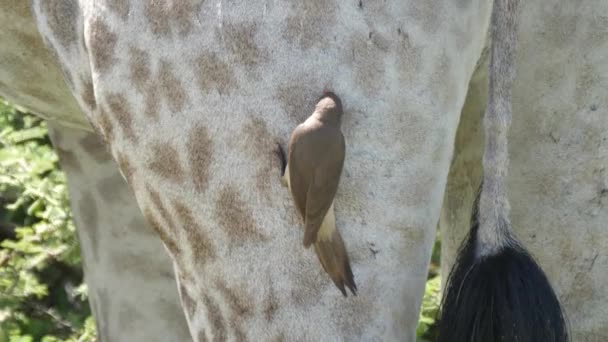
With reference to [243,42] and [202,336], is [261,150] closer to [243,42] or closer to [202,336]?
[243,42]

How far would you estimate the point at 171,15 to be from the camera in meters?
1.29

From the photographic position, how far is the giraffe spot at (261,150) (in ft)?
4.07

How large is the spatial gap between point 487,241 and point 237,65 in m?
0.35

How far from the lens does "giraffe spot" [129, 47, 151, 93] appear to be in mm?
1326

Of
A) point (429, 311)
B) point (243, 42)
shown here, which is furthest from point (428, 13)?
point (429, 311)

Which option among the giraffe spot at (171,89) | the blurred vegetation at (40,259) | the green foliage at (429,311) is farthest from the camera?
the blurred vegetation at (40,259)

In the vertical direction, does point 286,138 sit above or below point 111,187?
above

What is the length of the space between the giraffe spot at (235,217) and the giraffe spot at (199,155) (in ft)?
0.10

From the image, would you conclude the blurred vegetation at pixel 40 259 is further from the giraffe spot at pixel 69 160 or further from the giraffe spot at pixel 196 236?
the giraffe spot at pixel 196 236

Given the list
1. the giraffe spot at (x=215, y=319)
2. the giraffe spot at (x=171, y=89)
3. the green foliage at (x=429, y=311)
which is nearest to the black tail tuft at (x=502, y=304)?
the giraffe spot at (x=215, y=319)

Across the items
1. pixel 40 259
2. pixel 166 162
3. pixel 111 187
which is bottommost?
pixel 40 259

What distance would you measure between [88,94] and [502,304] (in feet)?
1.95

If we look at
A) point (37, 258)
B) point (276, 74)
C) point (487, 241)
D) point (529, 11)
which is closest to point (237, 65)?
point (276, 74)

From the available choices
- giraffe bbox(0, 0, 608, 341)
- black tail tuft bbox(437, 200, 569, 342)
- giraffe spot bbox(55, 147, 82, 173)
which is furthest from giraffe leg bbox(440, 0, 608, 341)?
giraffe spot bbox(55, 147, 82, 173)
